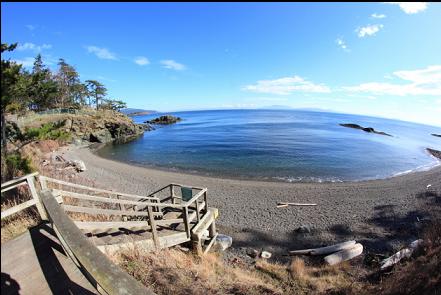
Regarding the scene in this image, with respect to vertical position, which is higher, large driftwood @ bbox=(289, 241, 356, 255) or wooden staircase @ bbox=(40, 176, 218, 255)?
wooden staircase @ bbox=(40, 176, 218, 255)

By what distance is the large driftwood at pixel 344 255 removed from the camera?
10.2m

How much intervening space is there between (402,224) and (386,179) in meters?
12.9

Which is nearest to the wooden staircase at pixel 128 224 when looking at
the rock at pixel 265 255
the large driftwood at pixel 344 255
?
the rock at pixel 265 255

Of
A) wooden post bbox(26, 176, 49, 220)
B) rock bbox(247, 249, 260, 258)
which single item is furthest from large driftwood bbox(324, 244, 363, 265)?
wooden post bbox(26, 176, 49, 220)

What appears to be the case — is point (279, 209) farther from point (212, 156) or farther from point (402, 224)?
point (212, 156)

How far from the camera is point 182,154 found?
35.1 m

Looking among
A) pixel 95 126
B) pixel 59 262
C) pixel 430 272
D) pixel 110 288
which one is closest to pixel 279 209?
pixel 430 272

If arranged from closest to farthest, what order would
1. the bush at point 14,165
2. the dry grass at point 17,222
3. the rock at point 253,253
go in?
the dry grass at point 17,222 → the bush at point 14,165 → the rock at point 253,253

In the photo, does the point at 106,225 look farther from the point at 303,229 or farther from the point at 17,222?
the point at 303,229

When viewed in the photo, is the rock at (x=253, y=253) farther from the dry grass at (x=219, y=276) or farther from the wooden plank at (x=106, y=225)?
the wooden plank at (x=106, y=225)

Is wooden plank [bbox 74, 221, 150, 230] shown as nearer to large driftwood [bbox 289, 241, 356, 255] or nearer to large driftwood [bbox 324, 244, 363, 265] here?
large driftwood [bbox 289, 241, 356, 255]

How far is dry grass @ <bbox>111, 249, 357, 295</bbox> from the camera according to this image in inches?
205

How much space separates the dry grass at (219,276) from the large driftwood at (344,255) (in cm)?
51

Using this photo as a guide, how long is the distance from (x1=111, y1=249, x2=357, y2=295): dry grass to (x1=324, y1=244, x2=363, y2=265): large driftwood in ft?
1.67
